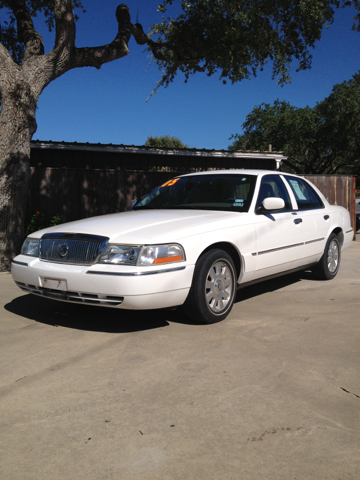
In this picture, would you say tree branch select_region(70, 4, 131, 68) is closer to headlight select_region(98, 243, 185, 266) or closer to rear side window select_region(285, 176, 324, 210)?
rear side window select_region(285, 176, 324, 210)

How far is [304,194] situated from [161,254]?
3220 mm

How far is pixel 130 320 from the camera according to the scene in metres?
5.11

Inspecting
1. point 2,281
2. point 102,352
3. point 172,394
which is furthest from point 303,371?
point 2,281

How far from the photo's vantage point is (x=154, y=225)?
4.82 meters

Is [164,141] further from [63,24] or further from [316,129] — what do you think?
[63,24]

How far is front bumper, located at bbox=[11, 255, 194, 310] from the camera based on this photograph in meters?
4.29

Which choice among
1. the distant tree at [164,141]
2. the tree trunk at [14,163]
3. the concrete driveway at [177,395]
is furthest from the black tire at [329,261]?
the distant tree at [164,141]

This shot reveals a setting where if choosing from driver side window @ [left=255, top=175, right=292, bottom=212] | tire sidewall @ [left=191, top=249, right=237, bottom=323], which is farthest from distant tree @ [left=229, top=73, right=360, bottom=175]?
tire sidewall @ [left=191, top=249, right=237, bottom=323]

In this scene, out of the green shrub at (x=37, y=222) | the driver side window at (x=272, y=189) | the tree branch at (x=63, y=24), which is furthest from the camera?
the green shrub at (x=37, y=222)

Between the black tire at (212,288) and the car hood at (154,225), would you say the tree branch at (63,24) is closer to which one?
the car hood at (154,225)

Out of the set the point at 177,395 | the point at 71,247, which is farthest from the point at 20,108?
the point at 177,395

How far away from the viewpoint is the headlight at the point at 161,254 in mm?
4383

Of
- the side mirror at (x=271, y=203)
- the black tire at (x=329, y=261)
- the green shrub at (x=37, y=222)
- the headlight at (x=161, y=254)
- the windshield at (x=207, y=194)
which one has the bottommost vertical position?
the black tire at (x=329, y=261)

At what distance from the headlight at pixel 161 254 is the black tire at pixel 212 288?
306 mm
